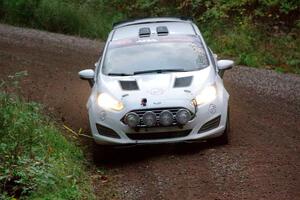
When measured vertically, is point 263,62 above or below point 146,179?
below

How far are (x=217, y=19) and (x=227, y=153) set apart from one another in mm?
11482

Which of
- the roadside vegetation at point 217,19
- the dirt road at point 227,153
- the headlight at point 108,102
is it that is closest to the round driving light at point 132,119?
the headlight at point 108,102

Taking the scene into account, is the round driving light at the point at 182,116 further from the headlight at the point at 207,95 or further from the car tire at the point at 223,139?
the car tire at the point at 223,139

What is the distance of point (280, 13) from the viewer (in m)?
18.8

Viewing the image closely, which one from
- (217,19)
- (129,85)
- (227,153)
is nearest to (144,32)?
(129,85)

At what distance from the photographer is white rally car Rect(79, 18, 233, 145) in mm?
8484

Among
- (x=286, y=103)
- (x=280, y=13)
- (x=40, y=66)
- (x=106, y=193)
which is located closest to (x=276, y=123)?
(x=286, y=103)

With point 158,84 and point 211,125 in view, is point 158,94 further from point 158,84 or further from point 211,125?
point 211,125

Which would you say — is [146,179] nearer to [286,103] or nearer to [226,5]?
[286,103]

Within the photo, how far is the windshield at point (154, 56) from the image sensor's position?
9508 millimetres

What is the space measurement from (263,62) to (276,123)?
625 centimetres

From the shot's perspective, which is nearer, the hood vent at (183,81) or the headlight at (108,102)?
the headlight at (108,102)

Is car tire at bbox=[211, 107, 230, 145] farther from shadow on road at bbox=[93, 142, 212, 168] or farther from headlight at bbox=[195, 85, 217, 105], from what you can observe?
headlight at bbox=[195, 85, 217, 105]

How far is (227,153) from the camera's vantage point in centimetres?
873
